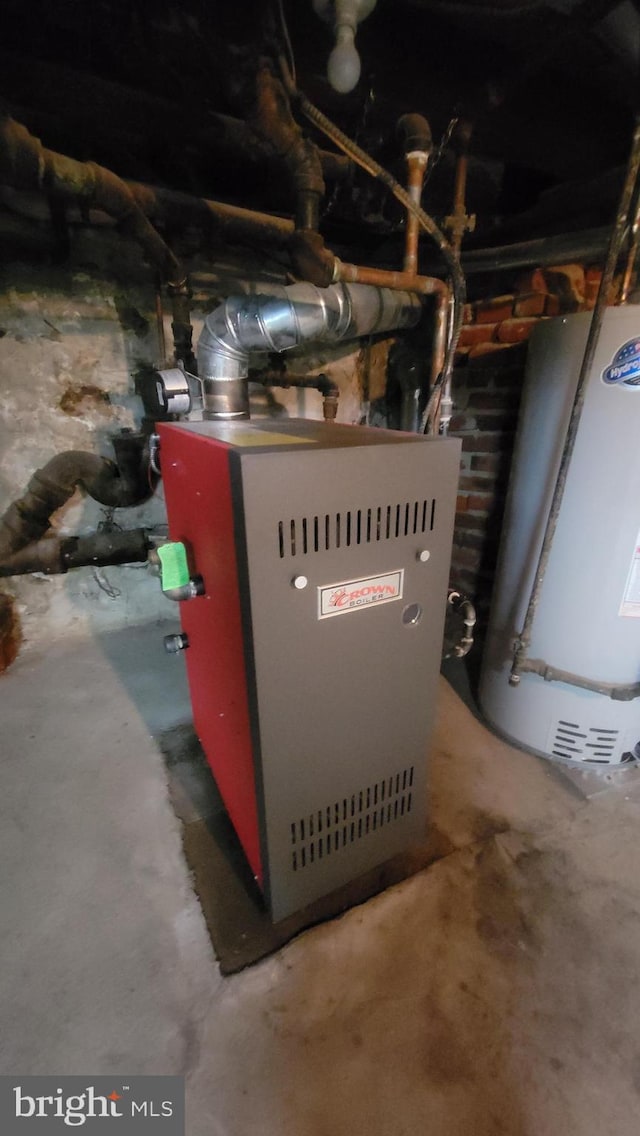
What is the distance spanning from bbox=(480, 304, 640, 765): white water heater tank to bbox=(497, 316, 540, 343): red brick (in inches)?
13.5

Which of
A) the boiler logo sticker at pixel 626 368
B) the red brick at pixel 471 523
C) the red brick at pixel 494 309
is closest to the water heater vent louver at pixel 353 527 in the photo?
the boiler logo sticker at pixel 626 368

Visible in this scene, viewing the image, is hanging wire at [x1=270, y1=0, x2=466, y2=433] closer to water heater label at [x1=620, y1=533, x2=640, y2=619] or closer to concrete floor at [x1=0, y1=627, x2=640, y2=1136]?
water heater label at [x1=620, y1=533, x2=640, y2=619]

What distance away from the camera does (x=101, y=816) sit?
118 centimetres

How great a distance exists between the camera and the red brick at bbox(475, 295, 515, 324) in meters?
1.56

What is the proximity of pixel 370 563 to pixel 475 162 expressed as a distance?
1.51 meters

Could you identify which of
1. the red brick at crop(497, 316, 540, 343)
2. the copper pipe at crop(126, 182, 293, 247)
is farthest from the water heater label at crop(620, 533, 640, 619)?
the copper pipe at crop(126, 182, 293, 247)

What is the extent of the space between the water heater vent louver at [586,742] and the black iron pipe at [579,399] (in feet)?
0.75

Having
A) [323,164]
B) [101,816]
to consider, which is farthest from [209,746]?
[323,164]

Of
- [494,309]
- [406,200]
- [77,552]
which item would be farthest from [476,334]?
[77,552]

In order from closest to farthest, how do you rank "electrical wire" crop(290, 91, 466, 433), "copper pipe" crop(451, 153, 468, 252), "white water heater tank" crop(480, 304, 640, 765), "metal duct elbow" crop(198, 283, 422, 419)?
"electrical wire" crop(290, 91, 466, 433) → "white water heater tank" crop(480, 304, 640, 765) → "metal duct elbow" crop(198, 283, 422, 419) → "copper pipe" crop(451, 153, 468, 252)

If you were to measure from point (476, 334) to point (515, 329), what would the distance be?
0.16m

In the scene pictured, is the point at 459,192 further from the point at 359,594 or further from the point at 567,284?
the point at 359,594

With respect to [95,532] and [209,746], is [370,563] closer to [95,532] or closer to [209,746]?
[209,746]

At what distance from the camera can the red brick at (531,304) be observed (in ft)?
4.79
